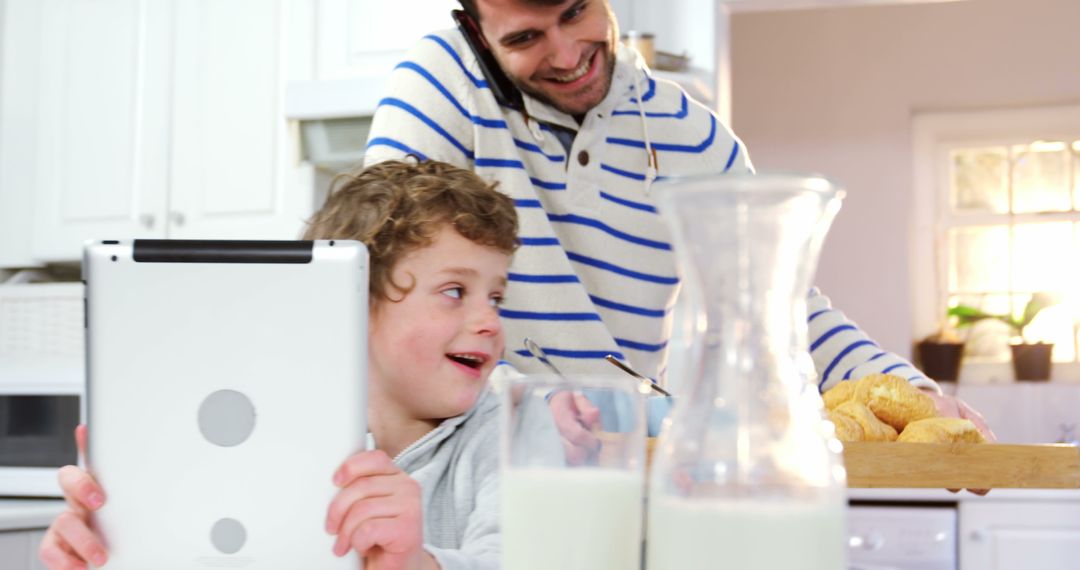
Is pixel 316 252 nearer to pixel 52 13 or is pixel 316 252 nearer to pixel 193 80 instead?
pixel 193 80

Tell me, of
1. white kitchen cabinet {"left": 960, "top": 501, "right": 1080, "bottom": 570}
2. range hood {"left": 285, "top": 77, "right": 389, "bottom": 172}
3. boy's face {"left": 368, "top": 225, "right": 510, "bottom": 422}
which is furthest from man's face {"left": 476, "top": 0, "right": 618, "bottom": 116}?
white kitchen cabinet {"left": 960, "top": 501, "right": 1080, "bottom": 570}

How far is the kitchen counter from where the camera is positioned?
202 cm

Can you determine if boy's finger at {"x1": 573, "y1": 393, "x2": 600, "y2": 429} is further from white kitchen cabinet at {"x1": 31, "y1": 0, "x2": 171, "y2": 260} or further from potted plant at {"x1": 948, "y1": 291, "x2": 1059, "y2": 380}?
potted plant at {"x1": 948, "y1": 291, "x2": 1059, "y2": 380}

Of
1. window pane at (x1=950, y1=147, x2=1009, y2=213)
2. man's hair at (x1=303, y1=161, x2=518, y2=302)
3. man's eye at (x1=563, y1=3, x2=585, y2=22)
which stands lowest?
man's hair at (x1=303, y1=161, x2=518, y2=302)

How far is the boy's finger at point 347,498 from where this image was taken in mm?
651

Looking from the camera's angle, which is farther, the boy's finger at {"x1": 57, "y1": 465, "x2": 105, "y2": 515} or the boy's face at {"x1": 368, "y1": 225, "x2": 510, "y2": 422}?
the boy's face at {"x1": 368, "y1": 225, "x2": 510, "y2": 422}

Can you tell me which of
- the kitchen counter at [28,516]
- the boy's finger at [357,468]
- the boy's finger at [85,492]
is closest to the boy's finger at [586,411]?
the boy's finger at [357,468]

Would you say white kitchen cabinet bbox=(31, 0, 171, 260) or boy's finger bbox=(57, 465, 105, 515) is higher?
white kitchen cabinet bbox=(31, 0, 171, 260)

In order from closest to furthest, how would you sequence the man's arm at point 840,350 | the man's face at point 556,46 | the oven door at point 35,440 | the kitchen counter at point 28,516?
the man's face at point 556,46, the man's arm at point 840,350, the kitchen counter at point 28,516, the oven door at point 35,440

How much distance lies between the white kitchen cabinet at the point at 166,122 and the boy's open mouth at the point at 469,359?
5.94ft

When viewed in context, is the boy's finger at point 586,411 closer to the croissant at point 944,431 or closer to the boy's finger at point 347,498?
the boy's finger at point 347,498

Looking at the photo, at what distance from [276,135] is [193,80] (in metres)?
0.29

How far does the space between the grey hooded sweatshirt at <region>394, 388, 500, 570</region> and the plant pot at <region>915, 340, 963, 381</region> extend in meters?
3.75

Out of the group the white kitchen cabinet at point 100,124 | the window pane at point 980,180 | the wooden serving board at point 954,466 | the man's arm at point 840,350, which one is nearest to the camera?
the wooden serving board at point 954,466
